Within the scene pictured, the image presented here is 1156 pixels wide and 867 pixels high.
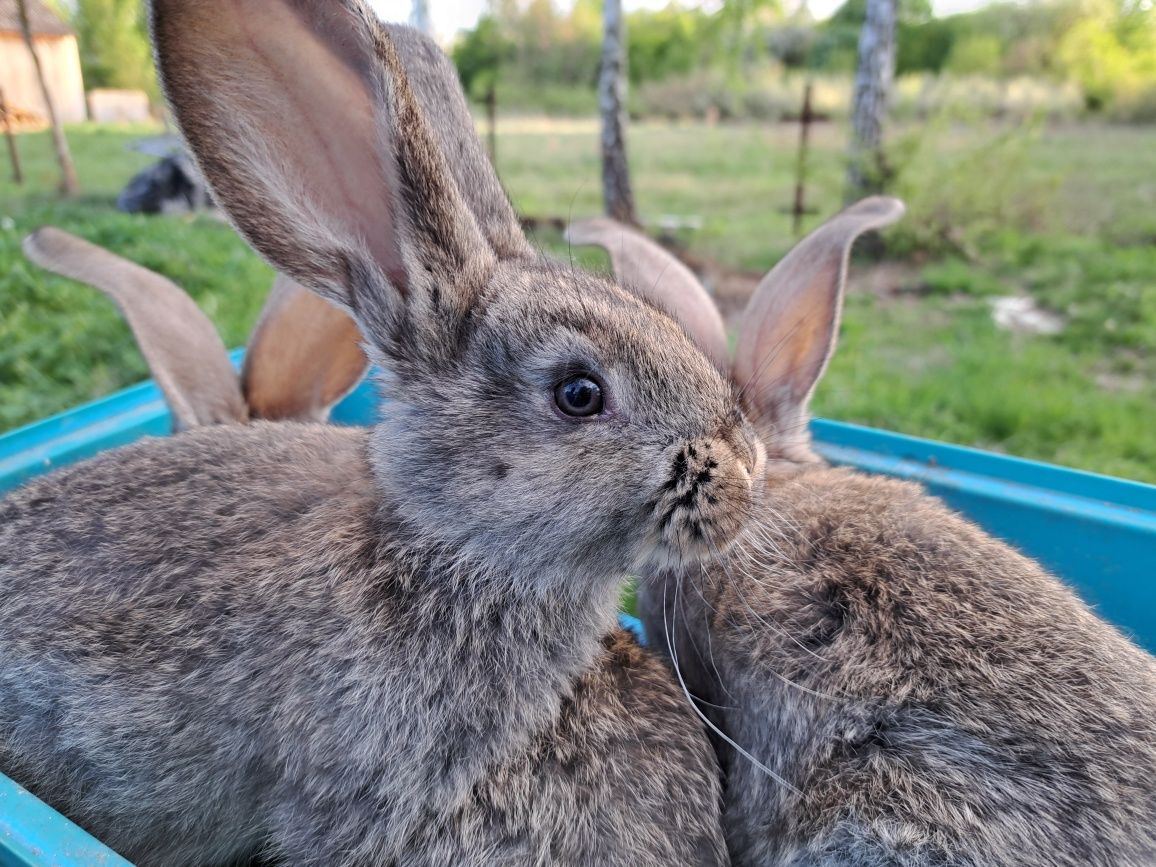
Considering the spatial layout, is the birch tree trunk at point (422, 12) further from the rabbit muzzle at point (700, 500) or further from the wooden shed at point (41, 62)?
the rabbit muzzle at point (700, 500)

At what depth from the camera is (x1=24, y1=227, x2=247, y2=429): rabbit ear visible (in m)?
2.66

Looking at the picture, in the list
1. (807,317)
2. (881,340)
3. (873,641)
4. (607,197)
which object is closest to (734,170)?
(607,197)

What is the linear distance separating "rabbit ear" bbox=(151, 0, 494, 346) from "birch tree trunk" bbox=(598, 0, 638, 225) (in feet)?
26.0

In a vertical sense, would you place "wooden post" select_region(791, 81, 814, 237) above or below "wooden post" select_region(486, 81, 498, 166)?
below

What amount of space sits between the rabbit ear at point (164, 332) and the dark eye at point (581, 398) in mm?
1511

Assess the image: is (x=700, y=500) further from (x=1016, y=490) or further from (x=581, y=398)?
(x=1016, y=490)

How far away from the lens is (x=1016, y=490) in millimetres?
2672

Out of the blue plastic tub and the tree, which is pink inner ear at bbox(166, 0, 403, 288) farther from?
the tree

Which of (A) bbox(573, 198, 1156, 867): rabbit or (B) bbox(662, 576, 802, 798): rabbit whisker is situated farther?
(B) bbox(662, 576, 802, 798): rabbit whisker

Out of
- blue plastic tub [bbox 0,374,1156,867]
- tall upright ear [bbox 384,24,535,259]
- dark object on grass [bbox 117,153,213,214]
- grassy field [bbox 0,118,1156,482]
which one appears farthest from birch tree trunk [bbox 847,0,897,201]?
tall upright ear [bbox 384,24,535,259]

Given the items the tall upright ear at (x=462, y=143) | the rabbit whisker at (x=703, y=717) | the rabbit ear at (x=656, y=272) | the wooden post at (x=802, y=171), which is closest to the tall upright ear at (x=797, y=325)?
the rabbit ear at (x=656, y=272)

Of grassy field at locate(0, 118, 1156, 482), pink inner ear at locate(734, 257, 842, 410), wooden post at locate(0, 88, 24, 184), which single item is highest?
wooden post at locate(0, 88, 24, 184)

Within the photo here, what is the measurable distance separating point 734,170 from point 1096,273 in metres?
6.44

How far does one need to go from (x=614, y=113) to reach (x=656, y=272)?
7.37 metres
